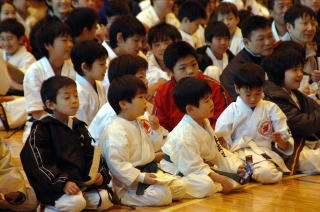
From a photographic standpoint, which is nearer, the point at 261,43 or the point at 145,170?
the point at 145,170

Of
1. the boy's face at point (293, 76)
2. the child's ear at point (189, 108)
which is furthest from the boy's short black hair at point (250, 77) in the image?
the child's ear at point (189, 108)

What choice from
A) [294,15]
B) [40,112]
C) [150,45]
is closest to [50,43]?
[40,112]

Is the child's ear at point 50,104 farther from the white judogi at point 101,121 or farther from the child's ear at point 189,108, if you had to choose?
the child's ear at point 189,108

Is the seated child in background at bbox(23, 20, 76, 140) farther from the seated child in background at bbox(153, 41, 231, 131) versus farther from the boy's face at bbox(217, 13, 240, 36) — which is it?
the boy's face at bbox(217, 13, 240, 36)

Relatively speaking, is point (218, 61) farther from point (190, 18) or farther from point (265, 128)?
point (265, 128)

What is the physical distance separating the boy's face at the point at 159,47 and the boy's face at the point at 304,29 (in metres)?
1.28

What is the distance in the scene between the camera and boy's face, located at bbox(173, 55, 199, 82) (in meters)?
4.20

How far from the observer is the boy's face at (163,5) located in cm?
676

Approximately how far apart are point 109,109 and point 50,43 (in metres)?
1.10

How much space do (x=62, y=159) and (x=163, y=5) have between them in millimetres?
3860

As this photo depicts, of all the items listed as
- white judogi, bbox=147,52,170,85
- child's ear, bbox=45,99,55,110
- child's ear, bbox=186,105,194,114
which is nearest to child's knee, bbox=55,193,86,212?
child's ear, bbox=45,99,55,110

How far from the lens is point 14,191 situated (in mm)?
3369

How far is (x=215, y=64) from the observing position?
18.3 feet

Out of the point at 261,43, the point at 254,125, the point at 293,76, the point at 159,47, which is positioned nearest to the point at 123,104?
the point at 254,125
